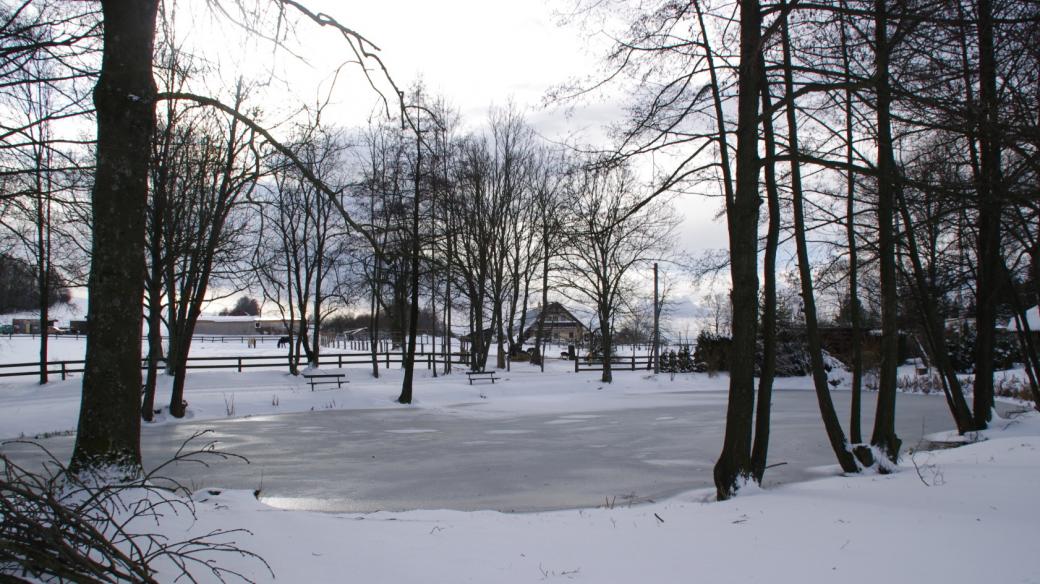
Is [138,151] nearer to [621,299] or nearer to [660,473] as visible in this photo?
[660,473]

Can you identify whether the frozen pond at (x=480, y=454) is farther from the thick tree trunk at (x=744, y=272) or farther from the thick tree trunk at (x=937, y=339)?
the thick tree trunk at (x=744, y=272)

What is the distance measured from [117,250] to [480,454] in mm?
8606

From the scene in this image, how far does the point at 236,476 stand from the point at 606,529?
716 cm

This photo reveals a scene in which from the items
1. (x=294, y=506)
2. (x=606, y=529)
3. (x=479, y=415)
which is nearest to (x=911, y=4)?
(x=606, y=529)

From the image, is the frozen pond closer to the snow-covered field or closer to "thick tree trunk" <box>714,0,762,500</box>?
"thick tree trunk" <box>714,0,762,500</box>

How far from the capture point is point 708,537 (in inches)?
188

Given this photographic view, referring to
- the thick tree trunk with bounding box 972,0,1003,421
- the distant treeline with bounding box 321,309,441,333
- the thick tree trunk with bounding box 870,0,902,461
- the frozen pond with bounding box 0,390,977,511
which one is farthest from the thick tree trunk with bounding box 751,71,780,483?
the distant treeline with bounding box 321,309,441,333

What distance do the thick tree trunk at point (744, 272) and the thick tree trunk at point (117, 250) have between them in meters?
6.18

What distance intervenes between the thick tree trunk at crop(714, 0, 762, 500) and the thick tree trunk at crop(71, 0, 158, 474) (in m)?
6.18

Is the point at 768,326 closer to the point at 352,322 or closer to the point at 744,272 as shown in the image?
the point at 744,272

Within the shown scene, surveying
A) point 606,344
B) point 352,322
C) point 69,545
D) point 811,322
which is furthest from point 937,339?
point 352,322

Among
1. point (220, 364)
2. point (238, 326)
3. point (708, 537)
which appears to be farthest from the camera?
point (238, 326)

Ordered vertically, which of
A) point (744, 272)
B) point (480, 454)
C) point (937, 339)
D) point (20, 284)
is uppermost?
point (20, 284)

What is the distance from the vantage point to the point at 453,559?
13.1ft
